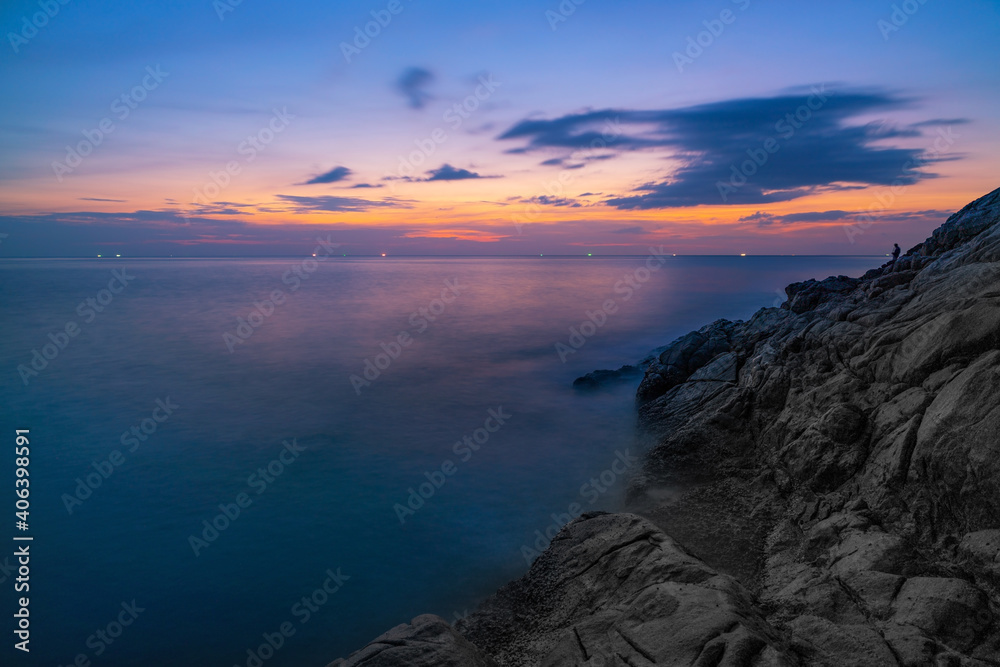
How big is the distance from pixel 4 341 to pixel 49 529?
2882 centimetres

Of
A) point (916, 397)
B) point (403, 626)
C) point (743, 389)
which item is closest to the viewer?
point (403, 626)

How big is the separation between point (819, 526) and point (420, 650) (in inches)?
260

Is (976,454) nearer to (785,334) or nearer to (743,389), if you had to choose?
(743,389)

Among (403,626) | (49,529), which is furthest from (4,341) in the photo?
(403,626)

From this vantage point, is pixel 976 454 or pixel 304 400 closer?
pixel 976 454

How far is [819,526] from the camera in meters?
8.16

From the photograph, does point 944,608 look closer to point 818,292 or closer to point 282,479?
point 818,292

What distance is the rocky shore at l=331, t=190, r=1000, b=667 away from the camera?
219 inches

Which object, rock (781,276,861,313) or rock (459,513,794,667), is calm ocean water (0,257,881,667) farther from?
rock (781,276,861,313)

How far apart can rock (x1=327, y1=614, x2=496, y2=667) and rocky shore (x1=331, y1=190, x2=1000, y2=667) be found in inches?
1.0

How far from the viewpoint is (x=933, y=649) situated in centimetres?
500

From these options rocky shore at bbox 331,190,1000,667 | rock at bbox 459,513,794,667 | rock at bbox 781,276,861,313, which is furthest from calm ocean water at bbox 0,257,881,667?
rock at bbox 781,276,861,313

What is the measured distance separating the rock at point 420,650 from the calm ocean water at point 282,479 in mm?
3010

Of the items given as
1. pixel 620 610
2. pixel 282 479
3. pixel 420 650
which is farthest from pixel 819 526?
pixel 282 479
